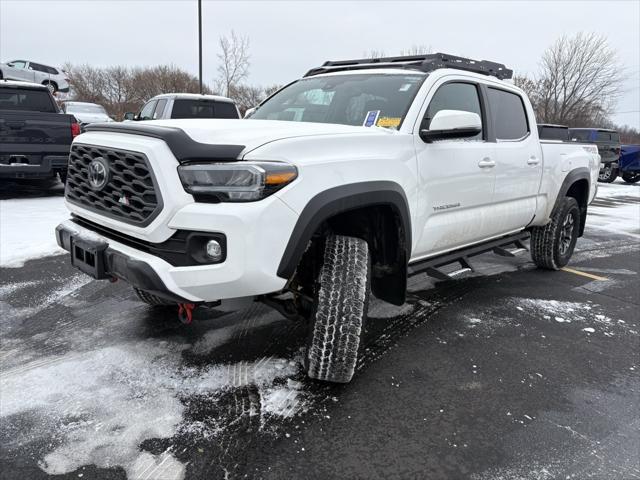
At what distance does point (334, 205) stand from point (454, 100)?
5.71 ft

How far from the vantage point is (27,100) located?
8492 millimetres

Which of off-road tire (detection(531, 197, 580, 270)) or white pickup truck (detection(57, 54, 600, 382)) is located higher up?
white pickup truck (detection(57, 54, 600, 382))

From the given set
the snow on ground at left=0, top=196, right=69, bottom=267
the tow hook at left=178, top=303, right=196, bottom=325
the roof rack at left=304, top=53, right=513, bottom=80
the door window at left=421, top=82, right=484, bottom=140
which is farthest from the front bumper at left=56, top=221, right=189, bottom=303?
the snow on ground at left=0, top=196, right=69, bottom=267

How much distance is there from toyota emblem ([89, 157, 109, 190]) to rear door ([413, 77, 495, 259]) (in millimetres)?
1826

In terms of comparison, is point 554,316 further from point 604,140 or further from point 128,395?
point 604,140

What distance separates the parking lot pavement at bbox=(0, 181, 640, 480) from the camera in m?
2.18

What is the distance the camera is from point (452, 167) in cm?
339

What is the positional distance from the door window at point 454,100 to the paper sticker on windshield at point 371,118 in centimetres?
31

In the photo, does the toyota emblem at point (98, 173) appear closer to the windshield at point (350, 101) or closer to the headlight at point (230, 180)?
the headlight at point (230, 180)

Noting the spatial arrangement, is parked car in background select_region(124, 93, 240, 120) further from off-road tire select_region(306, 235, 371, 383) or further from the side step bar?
off-road tire select_region(306, 235, 371, 383)

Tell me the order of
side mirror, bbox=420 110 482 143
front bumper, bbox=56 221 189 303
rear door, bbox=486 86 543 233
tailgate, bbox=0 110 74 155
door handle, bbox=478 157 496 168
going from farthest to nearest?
tailgate, bbox=0 110 74 155, rear door, bbox=486 86 543 233, door handle, bbox=478 157 496 168, side mirror, bbox=420 110 482 143, front bumper, bbox=56 221 189 303

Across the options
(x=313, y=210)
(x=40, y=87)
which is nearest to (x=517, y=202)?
(x=313, y=210)

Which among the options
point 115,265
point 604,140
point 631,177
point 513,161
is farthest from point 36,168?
point 631,177

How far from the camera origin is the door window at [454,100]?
337 cm
